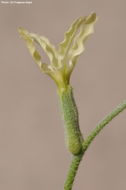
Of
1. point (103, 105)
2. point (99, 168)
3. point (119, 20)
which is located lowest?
point (99, 168)

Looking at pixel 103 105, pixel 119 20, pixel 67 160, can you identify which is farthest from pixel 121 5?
pixel 67 160

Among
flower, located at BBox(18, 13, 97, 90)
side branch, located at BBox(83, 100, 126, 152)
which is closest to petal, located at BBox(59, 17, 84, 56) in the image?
flower, located at BBox(18, 13, 97, 90)

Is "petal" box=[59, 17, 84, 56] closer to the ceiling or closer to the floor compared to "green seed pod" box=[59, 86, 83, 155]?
closer to the ceiling

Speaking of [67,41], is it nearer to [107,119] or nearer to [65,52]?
[65,52]

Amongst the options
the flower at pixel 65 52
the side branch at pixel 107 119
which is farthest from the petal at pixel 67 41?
the side branch at pixel 107 119

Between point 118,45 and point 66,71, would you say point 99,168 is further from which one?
point 66,71

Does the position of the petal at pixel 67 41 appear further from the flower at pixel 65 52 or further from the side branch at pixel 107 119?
the side branch at pixel 107 119

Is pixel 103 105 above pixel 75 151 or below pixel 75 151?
below

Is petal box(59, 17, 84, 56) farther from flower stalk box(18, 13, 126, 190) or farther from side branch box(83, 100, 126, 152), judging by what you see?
side branch box(83, 100, 126, 152)

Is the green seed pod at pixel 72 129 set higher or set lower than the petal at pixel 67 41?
lower

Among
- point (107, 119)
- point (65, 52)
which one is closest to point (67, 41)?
point (65, 52)

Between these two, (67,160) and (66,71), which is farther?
(67,160)
